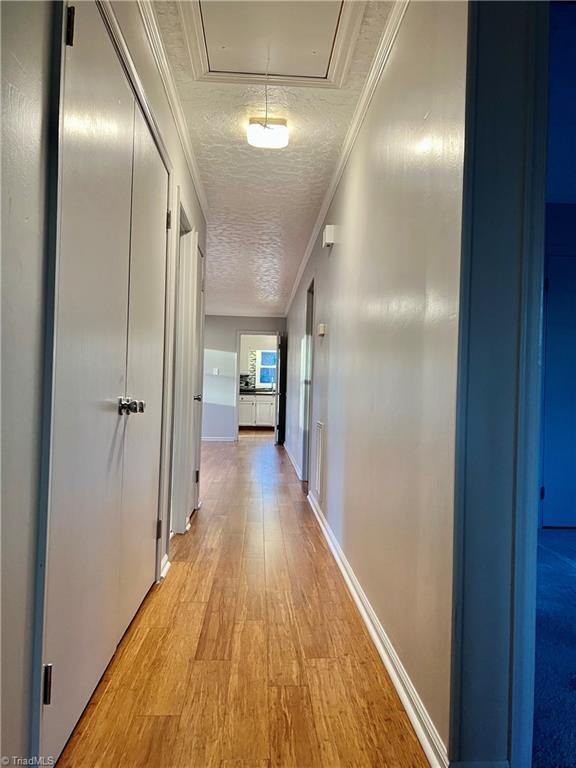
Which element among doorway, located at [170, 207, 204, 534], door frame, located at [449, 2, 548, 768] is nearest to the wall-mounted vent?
doorway, located at [170, 207, 204, 534]

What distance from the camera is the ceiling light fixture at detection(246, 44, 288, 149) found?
2.46 metres

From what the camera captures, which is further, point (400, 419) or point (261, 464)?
point (261, 464)

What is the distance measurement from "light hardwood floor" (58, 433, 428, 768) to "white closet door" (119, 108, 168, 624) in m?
0.22

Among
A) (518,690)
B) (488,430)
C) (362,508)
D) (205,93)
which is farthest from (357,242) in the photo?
(518,690)

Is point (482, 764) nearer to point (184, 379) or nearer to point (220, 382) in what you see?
point (184, 379)

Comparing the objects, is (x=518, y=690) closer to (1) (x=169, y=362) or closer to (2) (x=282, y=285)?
(1) (x=169, y=362)

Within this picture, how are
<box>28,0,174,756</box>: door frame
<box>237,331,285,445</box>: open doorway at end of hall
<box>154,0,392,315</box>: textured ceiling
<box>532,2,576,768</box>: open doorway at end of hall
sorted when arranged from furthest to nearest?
<box>237,331,285,445</box>: open doorway at end of hall → <box>154,0,392,315</box>: textured ceiling → <box>532,2,576,768</box>: open doorway at end of hall → <box>28,0,174,756</box>: door frame

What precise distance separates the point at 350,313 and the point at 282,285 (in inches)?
158

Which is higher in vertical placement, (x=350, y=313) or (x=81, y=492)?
(x=350, y=313)

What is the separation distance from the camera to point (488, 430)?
1110 millimetres

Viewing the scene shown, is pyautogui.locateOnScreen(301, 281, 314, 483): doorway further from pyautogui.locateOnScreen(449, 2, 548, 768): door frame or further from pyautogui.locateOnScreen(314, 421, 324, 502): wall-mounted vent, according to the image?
pyautogui.locateOnScreen(449, 2, 548, 768): door frame

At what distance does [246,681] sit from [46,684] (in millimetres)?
673

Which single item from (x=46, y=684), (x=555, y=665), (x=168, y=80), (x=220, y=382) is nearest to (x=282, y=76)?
(x=168, y=80)

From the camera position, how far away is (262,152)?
2873 millimetres
